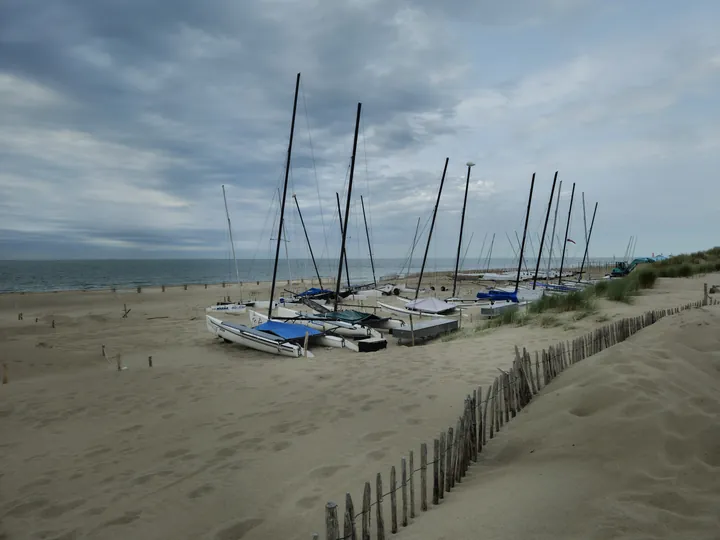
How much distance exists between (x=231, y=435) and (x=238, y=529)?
2426 mm

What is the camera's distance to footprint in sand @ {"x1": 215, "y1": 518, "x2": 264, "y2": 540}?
4023 millimetres

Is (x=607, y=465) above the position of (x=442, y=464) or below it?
above

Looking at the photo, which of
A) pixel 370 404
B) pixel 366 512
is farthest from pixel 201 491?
pixel 370 404

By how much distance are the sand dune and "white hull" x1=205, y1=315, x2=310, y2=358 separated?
880 centimetres

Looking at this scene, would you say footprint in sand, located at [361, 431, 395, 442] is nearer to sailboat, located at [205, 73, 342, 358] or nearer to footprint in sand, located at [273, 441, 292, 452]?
footprint in sand, located at [273, 441, 292, 452]

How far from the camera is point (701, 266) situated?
1190 inches

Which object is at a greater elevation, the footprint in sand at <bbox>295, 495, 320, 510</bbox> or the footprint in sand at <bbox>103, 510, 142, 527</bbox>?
the footprint in sand at <bbox>295, 495, 320, 510</bbox>

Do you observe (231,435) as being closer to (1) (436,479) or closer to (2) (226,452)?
(2) (226,452)

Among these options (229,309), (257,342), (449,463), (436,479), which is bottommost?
(229,309)

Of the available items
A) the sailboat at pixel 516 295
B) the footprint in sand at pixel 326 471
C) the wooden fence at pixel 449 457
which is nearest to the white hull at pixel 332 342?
the wooden fence at pixel 449 457

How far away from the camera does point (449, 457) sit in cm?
416

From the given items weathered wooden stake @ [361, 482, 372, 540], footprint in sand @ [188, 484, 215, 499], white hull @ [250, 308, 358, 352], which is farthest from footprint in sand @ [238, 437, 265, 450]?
white hull @ [250, 308, 358, 352]

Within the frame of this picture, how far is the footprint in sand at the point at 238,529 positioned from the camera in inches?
158

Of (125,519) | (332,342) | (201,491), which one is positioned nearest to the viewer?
(125,519)
